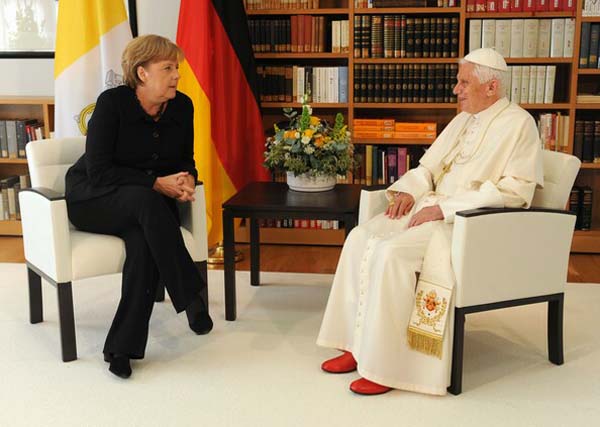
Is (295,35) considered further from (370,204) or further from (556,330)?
(556,330)

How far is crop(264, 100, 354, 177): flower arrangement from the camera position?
3.75 meters

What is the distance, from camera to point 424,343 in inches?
114

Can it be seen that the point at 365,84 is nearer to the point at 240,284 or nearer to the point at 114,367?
the point at 240,284

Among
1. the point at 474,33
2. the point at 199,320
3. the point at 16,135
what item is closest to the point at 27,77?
the point at 16,135

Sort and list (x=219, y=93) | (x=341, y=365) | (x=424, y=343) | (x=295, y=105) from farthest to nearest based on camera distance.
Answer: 1. (x=295, y=105)
2. (x=219, y=93)
3. (x=341, y=365)
4. (x=424, y=343)

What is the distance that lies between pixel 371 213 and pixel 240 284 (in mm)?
1053

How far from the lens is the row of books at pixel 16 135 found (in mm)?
5211

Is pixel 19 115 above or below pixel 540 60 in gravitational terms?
below

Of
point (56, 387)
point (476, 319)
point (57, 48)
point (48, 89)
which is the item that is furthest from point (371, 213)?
point (48, 89)

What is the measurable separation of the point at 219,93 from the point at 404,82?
112 centimetres

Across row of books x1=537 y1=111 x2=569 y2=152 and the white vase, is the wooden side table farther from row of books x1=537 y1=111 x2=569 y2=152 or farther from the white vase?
row of books x1=537 y1=111 x2=569 y2=152

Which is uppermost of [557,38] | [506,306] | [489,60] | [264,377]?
[557,38]

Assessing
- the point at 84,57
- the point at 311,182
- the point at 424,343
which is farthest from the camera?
the point at 84,57

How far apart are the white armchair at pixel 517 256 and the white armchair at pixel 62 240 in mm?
1211
